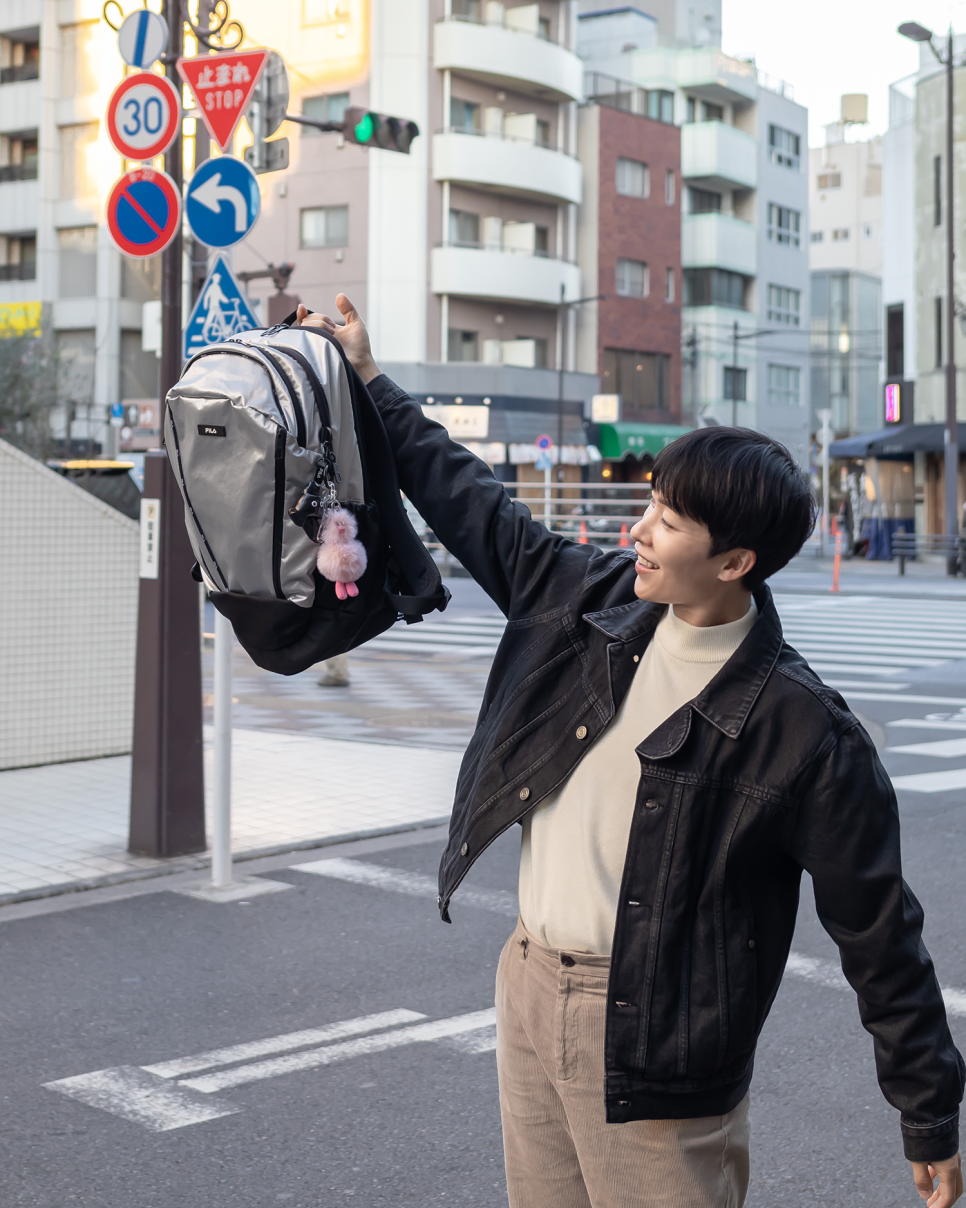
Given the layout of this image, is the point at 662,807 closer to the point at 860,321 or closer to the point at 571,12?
the point at 571,12

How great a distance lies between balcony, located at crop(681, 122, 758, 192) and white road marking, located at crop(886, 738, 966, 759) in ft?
175

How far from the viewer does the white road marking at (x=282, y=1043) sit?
180 inches

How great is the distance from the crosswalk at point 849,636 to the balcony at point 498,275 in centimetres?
2700

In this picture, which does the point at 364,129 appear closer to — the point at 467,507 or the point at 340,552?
the point at 467,507

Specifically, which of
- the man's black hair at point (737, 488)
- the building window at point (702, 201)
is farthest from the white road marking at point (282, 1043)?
the building window at point (702, 201)

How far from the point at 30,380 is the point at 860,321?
248 feet

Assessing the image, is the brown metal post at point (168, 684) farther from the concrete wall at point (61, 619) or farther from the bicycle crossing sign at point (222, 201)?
the concrete wall at point (61, 619)

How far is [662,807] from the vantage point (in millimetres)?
2088

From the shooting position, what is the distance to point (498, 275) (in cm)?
4975

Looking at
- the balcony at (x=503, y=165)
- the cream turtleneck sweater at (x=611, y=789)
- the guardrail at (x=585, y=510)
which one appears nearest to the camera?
the cream turtleneck sweater at (x=611, y=789)

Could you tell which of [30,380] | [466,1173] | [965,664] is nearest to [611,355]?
[30,380]

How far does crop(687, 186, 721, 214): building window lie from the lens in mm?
63500

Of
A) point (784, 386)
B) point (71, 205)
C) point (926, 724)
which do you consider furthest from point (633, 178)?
point (926, 724)

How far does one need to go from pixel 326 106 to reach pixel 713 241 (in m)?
20.0
